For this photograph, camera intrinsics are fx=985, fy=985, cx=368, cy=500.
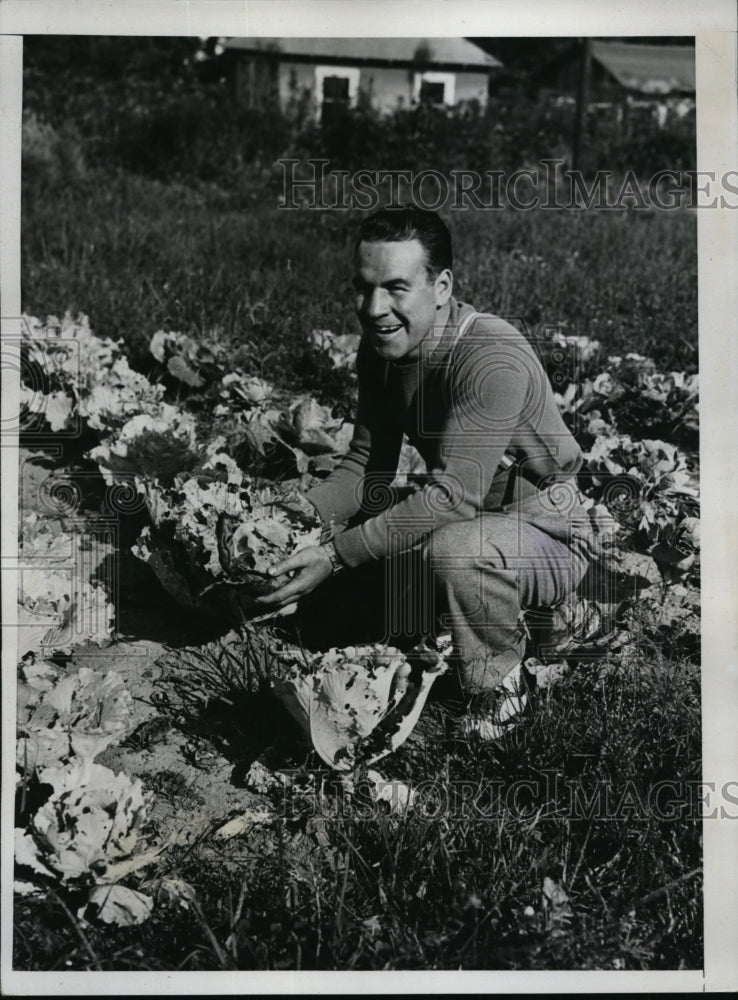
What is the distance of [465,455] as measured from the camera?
99.2 inches

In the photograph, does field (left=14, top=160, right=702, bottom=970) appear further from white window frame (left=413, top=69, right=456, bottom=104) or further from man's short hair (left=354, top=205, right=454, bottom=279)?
white window frame (left=413, top=69, right=456, bottom=104)

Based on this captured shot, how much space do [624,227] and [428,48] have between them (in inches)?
48.2

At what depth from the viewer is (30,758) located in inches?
98.3

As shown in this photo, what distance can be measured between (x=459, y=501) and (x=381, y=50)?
2.01 metres

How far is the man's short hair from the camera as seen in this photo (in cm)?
247

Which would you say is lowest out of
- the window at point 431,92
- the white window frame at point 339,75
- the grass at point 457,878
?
the grass at point 457,878

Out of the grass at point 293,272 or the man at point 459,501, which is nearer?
the man at point 459,501

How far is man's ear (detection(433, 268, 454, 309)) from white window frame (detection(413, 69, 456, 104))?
6.27ft

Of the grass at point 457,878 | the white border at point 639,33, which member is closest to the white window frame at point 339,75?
the white border at point 639,33

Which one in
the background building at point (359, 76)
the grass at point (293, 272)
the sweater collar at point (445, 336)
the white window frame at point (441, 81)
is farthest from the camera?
the white window frame at point (441, 81)

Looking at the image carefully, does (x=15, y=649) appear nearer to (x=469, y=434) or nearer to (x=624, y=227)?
(x=469, y=434)

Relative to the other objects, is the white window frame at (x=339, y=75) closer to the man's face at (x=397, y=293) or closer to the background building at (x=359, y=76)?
the background building at (x=359, y=76)

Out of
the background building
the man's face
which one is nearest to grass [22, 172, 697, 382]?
the background building

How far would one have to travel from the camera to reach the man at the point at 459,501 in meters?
2.49
